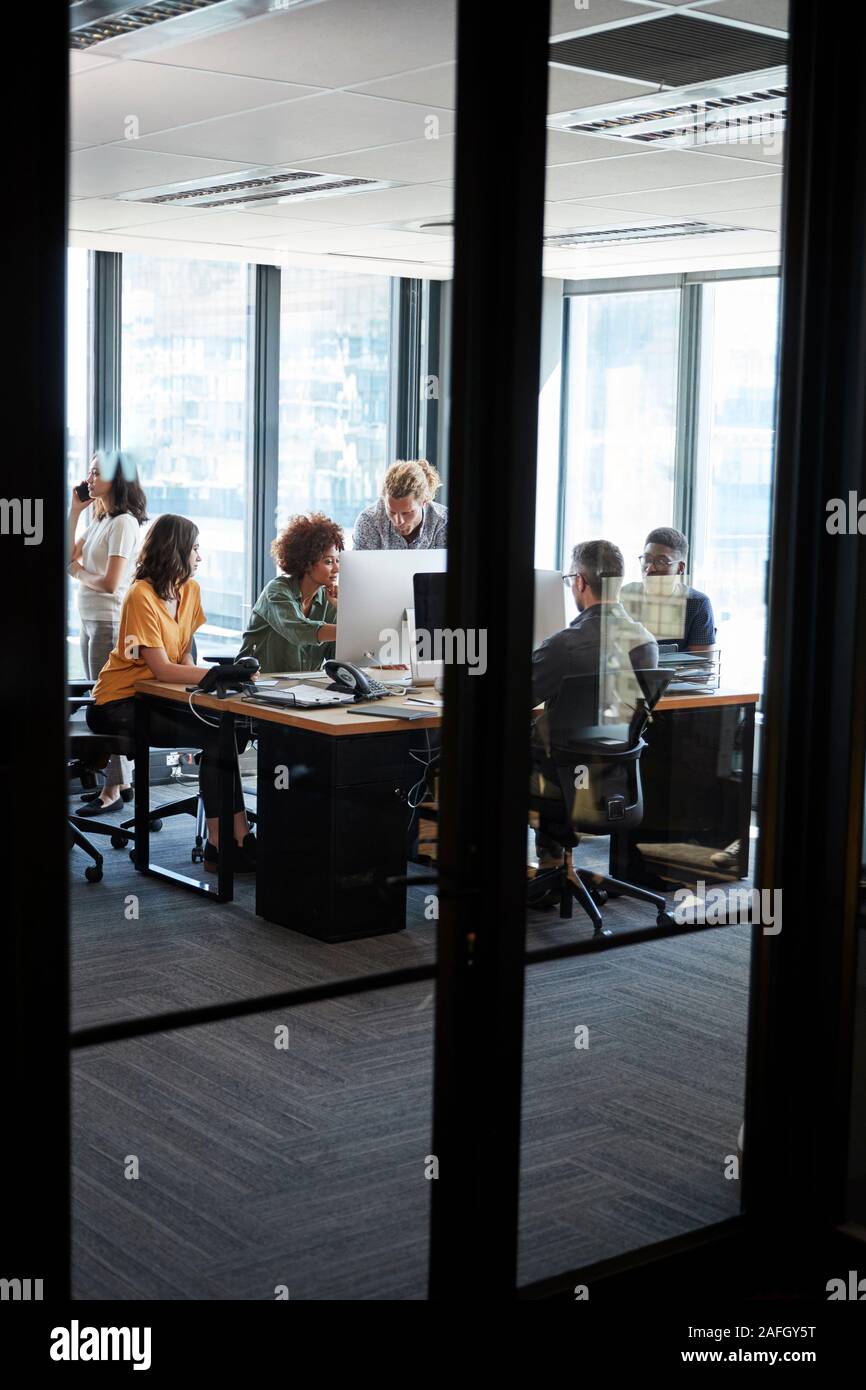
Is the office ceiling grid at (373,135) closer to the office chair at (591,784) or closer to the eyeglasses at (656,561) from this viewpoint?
the eyeglasses at (656,561)

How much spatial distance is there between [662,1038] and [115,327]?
180 inches

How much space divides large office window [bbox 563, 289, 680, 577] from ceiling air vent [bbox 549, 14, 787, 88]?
1.99ft

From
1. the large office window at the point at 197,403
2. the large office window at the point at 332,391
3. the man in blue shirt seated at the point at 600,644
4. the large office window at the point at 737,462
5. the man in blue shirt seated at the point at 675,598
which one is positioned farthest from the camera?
the large office window at the point at 332,391

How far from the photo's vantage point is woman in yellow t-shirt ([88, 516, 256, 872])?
4.95 meters

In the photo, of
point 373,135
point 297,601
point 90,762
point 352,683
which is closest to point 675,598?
point 352,683

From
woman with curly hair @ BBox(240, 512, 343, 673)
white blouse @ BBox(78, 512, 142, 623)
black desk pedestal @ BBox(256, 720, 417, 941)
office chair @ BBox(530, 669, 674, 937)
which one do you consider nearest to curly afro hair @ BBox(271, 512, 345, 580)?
woman with curly hair @ BBox(240, 512, 343, 673)

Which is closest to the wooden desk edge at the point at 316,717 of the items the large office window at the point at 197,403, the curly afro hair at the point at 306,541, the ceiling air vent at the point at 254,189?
the curly afro hair at the point at 306,541

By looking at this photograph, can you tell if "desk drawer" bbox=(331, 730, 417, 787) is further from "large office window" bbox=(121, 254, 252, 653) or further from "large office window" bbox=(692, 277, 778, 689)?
"large office window" bbox=(121, 254, 252, 653)

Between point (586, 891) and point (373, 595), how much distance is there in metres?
1.71

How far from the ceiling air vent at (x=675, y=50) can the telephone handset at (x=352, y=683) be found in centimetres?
198

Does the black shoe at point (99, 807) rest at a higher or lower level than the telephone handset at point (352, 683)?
lower

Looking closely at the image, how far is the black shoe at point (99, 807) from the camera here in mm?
5574

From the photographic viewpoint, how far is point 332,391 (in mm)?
7973

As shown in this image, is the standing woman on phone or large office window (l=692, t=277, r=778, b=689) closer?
large office window (l=692, t=277, r=778, b=689)
